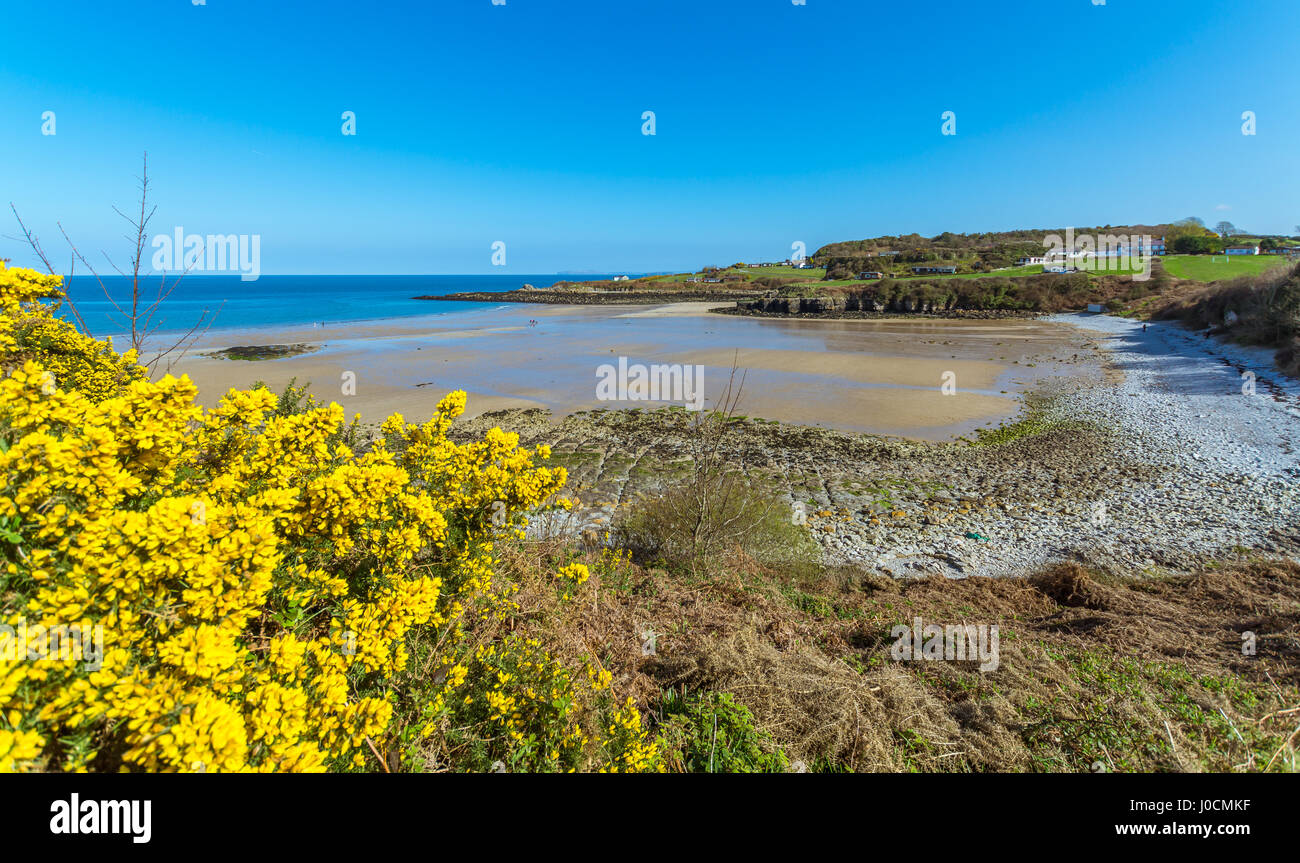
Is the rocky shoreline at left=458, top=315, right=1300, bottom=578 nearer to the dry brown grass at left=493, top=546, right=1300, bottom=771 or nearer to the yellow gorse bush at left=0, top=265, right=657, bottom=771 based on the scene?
the dry brown grass at left=493, top=546, right=1300, bottom=771

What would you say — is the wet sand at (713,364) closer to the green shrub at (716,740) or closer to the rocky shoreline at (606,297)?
the green shrub at (716,740)

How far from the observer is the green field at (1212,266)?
50.0 m

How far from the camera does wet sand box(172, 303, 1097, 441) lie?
1967 centimetres

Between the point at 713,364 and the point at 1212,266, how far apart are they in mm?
67907

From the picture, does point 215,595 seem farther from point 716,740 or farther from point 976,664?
point 976,664

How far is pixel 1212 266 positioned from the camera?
57.2 meters

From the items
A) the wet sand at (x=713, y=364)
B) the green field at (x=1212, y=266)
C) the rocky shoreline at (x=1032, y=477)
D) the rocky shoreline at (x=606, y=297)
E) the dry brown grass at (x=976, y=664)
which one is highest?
the rocky shoreline at (x=606, y=297)

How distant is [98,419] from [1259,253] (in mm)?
112128

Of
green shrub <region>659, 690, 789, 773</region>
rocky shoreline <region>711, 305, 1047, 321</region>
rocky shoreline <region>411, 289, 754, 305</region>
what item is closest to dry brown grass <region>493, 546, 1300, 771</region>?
green shrub <region>659, 690, 789, 773</region>

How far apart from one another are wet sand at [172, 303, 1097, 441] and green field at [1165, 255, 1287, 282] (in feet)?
74.5

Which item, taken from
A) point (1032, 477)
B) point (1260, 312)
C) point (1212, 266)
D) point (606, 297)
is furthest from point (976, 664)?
point (606, 297)

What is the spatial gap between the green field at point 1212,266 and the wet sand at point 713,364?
74.5ft

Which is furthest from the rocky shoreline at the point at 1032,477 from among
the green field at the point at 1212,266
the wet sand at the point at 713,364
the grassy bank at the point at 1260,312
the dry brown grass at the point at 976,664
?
the green field at the point at 1212,266
